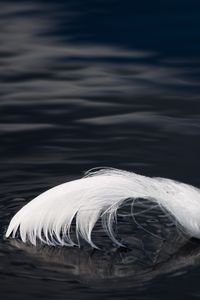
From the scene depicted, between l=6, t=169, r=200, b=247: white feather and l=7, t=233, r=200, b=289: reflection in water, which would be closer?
l=7, t=233, r=200, b=289: reflection in water

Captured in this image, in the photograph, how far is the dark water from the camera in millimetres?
2805

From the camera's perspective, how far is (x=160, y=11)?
6039 mm

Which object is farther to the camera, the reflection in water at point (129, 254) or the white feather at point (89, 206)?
the white feather at point (89, 206)

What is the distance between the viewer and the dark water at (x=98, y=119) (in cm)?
280

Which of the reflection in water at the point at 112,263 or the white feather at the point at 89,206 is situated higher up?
the white feather at the point at 89,206

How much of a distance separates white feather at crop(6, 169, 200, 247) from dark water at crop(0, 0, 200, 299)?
0.05 meters

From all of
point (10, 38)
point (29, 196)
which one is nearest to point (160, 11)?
point (10, 38)

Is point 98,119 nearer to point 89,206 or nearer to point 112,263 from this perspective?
point 89,206

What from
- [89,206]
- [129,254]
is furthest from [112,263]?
[89,206]

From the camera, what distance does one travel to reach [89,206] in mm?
2926

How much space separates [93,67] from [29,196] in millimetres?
1963

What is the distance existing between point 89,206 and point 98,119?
4.65 ft

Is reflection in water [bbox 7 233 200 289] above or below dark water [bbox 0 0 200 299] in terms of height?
below

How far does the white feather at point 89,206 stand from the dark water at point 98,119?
5cm
